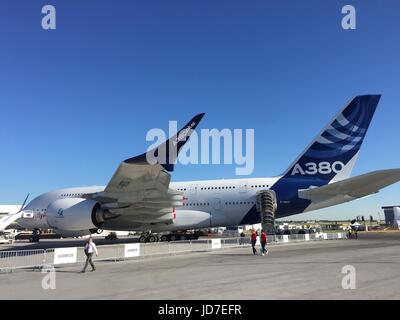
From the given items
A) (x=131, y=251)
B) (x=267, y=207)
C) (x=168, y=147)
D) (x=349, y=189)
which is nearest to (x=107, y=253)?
(x=131, y=251)

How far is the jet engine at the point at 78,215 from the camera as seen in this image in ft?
71.0

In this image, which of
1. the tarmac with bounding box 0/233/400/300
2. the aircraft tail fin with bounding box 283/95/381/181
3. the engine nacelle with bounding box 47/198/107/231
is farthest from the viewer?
the aircraft tail fin with bounding box 283/95/381/181

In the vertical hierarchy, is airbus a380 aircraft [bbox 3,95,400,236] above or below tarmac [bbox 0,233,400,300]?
above

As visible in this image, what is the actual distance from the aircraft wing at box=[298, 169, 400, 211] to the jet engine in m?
15.8

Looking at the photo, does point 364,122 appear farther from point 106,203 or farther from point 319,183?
point 106,203

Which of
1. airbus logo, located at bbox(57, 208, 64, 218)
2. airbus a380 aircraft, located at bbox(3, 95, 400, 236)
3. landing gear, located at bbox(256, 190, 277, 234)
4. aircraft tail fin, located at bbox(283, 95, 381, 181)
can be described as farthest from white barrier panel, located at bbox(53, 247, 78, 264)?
aircraft tail fin, located at bbox(283, 95, 381, 181)

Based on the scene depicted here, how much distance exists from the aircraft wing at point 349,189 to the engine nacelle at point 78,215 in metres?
15.8

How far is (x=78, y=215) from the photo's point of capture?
2170 centimetres

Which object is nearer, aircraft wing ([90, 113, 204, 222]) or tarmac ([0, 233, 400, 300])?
tarmac ([0, 233, 400, 300])

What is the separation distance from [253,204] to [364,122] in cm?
1124

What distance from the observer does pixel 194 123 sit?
63.7 ft

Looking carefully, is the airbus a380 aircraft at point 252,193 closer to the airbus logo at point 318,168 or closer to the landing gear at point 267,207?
the airbus logo at point 318,168

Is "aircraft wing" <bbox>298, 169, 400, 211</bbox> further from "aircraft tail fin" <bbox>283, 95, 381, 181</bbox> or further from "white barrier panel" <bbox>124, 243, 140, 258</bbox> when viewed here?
"white barrier panel" <bbox>124, 243, 140, 258</bbox>

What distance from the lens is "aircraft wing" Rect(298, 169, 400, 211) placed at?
24.6m
